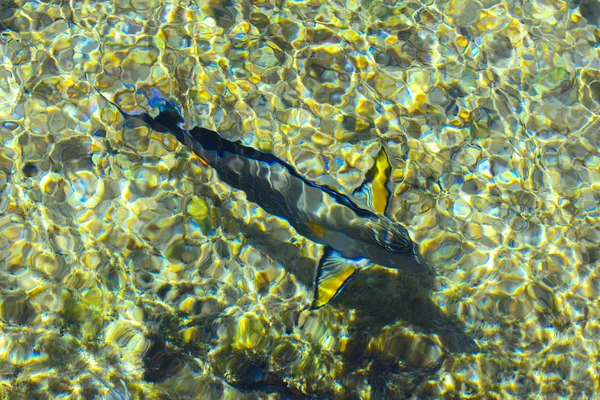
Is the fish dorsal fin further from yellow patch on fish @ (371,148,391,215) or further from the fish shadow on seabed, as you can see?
the fish shadow on seabed

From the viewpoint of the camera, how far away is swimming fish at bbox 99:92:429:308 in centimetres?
392

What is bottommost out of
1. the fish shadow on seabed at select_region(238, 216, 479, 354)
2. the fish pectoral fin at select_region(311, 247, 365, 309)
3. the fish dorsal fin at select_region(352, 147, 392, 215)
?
the fish shadow on seabed at select_region(238, 216, 479, 354)

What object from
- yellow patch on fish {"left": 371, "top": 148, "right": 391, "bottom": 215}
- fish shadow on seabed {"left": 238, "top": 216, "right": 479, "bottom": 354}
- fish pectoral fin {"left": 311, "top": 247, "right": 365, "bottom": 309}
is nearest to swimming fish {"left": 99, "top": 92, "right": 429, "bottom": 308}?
fish pectoral fin {"left": 311, "top": 247, "right": 365, "bottom": 309}

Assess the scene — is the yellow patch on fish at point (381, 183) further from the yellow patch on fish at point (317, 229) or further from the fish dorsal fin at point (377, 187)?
the yellow patch on fish at point (317, 229)

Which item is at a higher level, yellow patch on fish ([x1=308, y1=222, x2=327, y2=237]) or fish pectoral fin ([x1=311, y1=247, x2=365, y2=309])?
yellow patch on fish ([x1=308, y1=222, x2=327, y2=237])

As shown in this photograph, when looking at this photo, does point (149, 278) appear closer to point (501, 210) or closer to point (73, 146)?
point (73, 146)

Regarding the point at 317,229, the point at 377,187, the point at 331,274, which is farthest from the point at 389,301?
the point at 377,187

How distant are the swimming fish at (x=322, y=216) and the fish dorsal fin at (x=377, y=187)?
1.79 ft

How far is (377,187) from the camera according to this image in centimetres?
466

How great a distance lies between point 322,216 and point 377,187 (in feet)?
2.94

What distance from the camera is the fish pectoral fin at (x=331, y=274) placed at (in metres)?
4.14

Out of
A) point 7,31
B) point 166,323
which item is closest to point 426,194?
point 166,323

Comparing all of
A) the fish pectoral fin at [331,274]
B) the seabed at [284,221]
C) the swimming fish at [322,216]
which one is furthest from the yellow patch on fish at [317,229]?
the seabed at [284,221]

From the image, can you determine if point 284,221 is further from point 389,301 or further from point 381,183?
point 389,301
